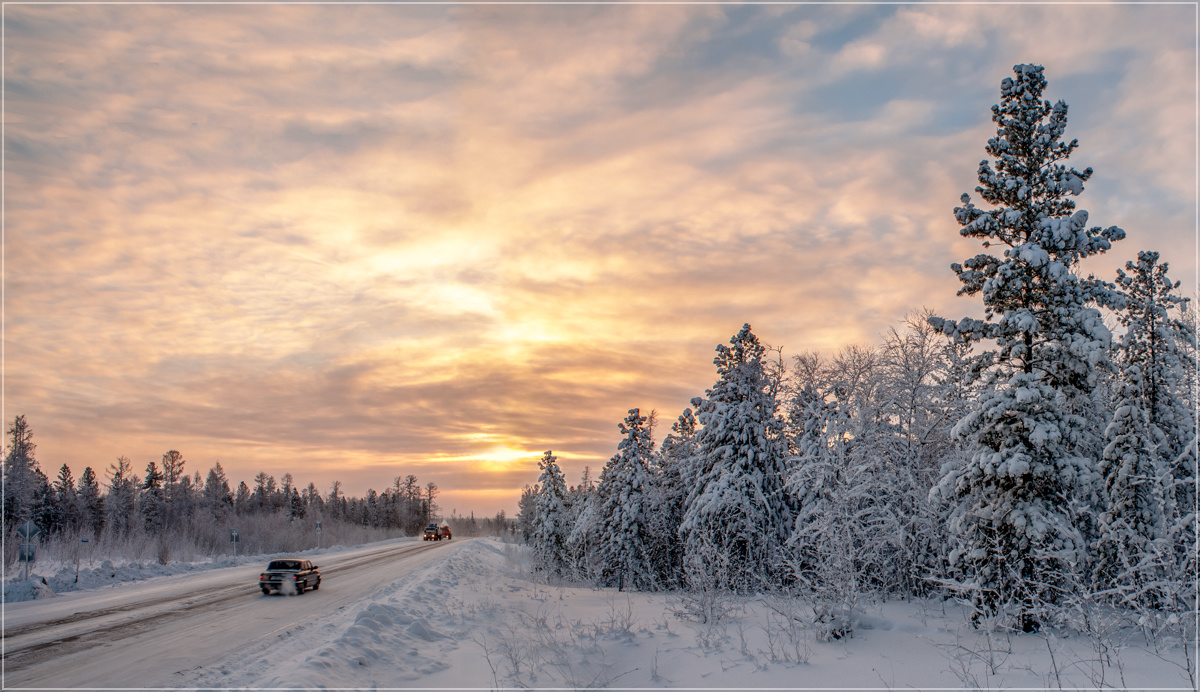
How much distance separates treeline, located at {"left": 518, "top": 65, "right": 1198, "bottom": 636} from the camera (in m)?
14.2

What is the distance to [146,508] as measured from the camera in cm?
8400

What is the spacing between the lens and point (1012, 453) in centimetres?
1490

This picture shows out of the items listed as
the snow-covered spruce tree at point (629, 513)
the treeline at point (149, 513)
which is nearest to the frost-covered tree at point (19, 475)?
the treeline at point (149, 513)

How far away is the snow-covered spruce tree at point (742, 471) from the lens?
27031mm

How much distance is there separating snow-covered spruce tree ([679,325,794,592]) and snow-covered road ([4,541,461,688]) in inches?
578

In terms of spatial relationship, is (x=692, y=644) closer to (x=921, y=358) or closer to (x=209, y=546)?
(x=921, y=358)

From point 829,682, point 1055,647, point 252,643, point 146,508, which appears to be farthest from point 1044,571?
point 146,508

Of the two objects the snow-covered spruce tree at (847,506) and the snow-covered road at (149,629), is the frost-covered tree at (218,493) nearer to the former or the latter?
the snow-covered road at (149,629)

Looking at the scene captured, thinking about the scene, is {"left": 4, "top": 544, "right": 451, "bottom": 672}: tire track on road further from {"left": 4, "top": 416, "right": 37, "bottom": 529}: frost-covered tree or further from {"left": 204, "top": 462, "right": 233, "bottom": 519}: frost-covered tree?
{"left": 204, "top": 462, "right": 233, "bottom": 519}: frost-covered tree

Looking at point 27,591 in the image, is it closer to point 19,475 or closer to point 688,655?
point 688,655

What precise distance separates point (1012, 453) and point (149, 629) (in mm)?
21897

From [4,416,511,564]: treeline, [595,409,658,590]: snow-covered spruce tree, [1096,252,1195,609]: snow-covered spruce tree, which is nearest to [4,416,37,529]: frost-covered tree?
[4,416,511,564]: treeline

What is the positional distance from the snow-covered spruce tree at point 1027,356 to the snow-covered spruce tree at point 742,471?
10763mm

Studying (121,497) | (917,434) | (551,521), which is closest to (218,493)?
(121,497)
